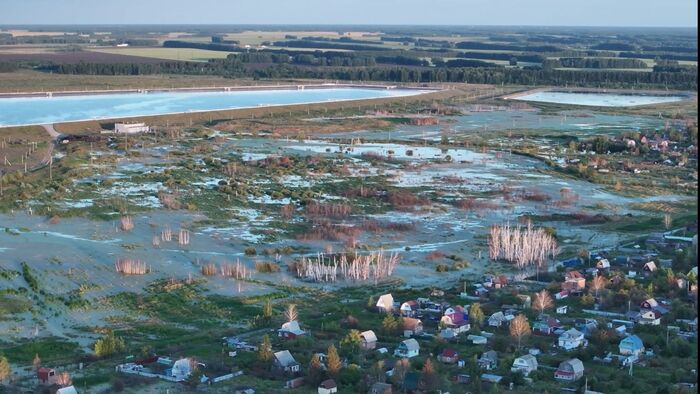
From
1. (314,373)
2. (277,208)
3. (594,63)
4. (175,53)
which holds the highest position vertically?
(314,373)

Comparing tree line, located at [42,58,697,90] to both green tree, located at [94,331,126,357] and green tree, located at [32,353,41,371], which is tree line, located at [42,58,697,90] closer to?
green tree, located at [94,331,126,357]

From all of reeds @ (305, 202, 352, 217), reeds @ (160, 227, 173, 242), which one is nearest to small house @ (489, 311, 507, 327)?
reeds @ (160, 227, 173, 242)

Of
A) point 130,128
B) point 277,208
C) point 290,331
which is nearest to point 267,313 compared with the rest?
point 290,331

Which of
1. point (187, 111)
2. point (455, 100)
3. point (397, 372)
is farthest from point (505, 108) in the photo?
point (397, 372)

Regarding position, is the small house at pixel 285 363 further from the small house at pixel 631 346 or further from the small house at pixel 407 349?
the small house at pixel 631 346

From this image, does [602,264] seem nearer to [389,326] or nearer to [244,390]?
[389,326]

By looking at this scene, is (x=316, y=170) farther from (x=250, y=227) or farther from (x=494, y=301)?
(x=494, y=301)

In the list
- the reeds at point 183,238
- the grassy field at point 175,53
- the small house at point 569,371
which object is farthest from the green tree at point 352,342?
the grassy field at point 175,53
